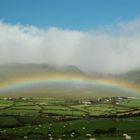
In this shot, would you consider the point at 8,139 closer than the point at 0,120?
Yes

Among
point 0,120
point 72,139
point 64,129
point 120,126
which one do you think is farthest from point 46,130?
point 0,120

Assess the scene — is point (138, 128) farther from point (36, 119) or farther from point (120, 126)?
point (36, 119)

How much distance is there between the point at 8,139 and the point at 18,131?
1612 centimetres

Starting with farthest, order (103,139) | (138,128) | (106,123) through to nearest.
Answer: (106,123) → (138,128) → (103,139)

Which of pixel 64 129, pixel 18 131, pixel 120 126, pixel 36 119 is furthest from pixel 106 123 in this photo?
pixel 36 119

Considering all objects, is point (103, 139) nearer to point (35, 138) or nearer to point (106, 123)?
point (35, 138)

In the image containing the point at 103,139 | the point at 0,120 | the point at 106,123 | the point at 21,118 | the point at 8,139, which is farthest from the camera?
the point at 21,118

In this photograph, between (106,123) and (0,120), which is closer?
(106,123)

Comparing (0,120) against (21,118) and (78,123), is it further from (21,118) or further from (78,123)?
(78,123)

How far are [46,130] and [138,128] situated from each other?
18.9 metres

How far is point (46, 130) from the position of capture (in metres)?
72.5

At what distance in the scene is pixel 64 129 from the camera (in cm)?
7288

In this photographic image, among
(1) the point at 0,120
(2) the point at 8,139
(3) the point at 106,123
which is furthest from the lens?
(1) the point at 0,120

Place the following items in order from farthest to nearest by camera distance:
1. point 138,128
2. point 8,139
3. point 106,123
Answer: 1. point 106,123
2. point 138,128
3. point 8,139
